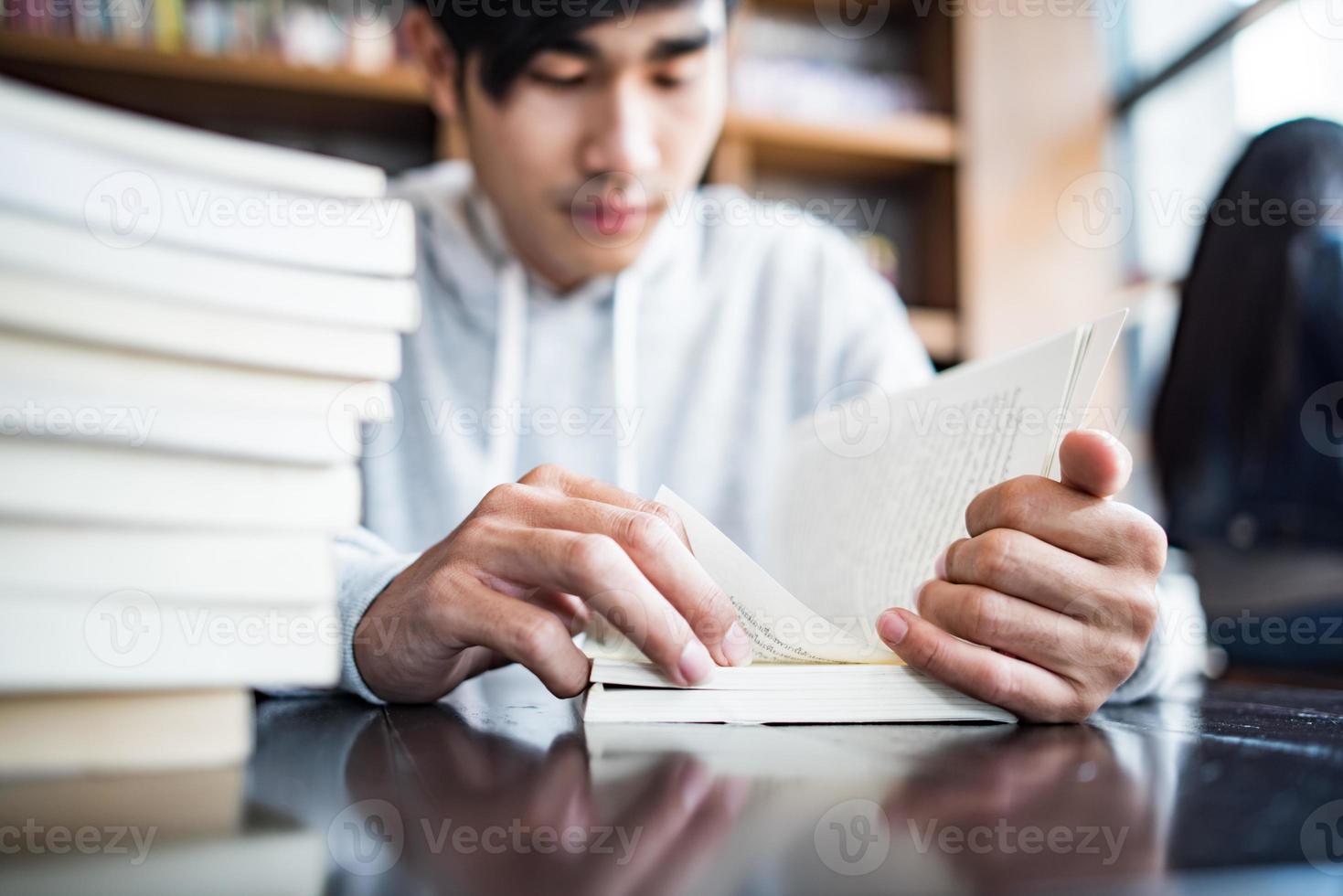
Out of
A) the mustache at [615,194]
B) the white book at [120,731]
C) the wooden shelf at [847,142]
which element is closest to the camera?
the white book at [120,731]

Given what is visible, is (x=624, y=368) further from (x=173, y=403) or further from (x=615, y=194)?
(x=173, y=403)

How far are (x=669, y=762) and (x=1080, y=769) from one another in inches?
6.2

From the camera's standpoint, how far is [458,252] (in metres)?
1.32

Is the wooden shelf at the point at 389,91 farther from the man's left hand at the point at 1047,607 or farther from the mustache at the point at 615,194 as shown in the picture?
the man's left hand at the point at 1047,607

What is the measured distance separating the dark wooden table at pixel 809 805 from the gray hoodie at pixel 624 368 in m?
Answer: 0.74

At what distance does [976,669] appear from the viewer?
501 mm

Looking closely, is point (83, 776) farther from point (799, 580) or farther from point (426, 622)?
point (799, 580)

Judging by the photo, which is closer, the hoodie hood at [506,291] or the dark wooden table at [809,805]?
the dark wooden table at [809,805]

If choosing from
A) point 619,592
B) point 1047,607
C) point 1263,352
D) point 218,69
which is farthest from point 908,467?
point 218,69

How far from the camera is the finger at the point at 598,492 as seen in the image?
52 centimetres

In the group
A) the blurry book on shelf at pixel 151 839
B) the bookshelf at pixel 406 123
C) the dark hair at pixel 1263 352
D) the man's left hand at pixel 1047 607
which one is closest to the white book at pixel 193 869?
the blurry book on shelf at pixel 151 839

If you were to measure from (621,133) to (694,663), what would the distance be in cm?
69

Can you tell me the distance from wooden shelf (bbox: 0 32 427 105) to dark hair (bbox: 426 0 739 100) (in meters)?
1.36

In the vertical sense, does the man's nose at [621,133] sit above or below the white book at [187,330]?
above
